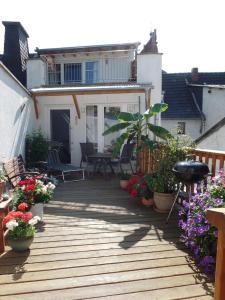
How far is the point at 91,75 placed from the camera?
1155 cm

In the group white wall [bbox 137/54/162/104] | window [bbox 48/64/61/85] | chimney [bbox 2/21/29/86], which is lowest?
white wall [bbox 137/54/162/104]

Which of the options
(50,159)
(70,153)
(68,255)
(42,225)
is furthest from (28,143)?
(68,255)

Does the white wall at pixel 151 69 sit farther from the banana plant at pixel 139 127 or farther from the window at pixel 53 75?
the window at pixel 53 75

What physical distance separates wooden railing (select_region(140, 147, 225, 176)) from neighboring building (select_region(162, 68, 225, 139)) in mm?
10578

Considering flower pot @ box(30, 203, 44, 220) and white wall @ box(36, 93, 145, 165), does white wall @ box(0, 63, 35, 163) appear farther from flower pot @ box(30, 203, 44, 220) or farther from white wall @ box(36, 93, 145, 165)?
flower pot @ box(30, 203, 44, 220)

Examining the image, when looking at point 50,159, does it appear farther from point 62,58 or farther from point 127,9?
point 62,58

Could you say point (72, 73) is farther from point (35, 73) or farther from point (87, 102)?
point (87, 102)

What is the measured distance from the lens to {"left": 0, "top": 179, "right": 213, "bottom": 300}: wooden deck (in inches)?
108

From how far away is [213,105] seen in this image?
17.2 metres

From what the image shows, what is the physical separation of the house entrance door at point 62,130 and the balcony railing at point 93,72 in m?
2.33

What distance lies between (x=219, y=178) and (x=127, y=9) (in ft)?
14.6

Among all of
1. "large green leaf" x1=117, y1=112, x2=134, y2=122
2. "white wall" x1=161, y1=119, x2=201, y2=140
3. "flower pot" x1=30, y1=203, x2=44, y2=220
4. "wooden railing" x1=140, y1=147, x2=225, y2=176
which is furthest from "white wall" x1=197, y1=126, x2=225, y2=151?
"white wall" x1=161, y1=119, x2=201, y2=140

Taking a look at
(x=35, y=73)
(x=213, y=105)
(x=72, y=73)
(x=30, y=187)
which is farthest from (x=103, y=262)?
(x=213, y=105)

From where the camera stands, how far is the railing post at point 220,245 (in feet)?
4.16
